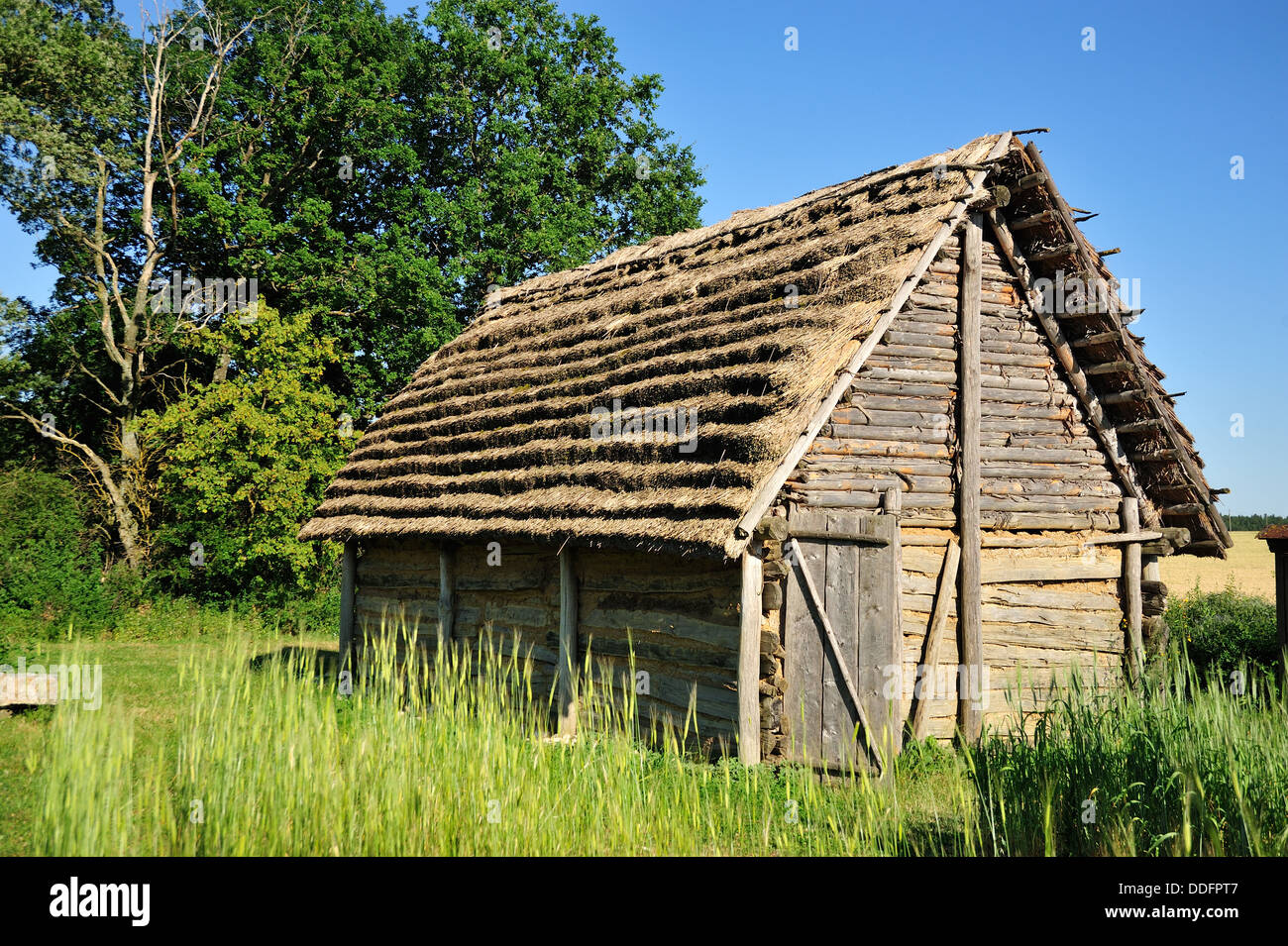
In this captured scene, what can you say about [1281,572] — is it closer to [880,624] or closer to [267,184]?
[880,624]

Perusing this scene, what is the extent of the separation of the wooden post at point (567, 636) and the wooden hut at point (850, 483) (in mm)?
25

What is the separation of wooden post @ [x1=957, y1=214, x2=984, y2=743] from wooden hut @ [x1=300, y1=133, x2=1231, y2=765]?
0.09ft

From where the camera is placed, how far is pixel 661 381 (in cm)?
919

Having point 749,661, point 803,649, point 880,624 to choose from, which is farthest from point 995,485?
point 749,661

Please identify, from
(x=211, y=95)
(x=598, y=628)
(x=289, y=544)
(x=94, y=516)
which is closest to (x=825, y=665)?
(x=598, y=628)

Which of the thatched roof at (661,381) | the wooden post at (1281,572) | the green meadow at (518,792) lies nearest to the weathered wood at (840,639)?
the thatched roof at (661,381)

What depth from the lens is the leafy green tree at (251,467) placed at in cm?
1961

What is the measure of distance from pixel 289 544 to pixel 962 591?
16.0 meters

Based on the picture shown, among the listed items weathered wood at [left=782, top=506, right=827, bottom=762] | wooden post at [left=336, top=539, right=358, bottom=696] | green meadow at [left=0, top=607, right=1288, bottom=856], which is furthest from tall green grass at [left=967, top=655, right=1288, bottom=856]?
wooden post at [left=336, top=539, right=358, bottom=696]

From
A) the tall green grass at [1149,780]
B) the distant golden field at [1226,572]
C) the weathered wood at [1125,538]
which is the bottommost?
the distant golden field at [1226,572]

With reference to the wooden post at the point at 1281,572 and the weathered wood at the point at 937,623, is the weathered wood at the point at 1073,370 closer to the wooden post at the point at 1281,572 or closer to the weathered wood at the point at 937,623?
the wooden post at the point at 1281,572
